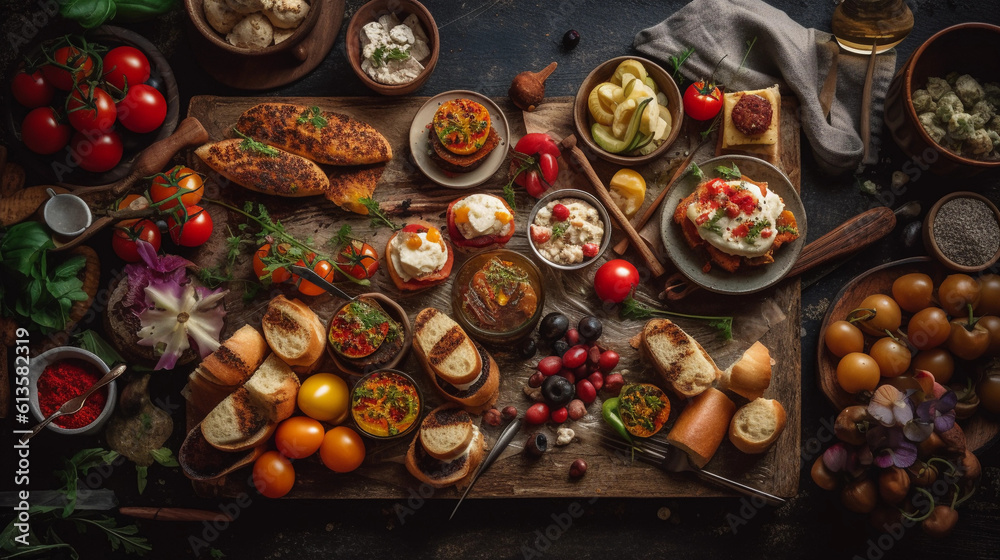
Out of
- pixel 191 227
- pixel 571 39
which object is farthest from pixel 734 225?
pixel 191 227

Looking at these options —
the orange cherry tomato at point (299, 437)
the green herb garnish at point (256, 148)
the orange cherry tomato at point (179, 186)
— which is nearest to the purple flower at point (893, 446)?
the orange cherry tomato at point (299, 437)

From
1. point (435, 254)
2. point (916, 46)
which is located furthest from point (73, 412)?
point (916, 46)

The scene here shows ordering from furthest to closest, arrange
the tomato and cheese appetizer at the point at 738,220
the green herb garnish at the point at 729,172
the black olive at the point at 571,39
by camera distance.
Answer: the black olive at the point at 571,39, the green herb garnish at the point at 729,172, the tomato and cheese appetizer at the point at 738,220

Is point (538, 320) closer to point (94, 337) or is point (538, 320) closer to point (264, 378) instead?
point (264, 378)

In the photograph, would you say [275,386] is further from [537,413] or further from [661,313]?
[661,313]

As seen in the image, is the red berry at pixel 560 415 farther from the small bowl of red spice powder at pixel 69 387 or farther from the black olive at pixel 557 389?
the small bowl of red spice powder at pixel 69 387

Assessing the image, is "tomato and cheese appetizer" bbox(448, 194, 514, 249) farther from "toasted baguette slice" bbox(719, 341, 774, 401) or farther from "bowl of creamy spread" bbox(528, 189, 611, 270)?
"toasted baguette slice" bbox(719, 341, 774, 401)

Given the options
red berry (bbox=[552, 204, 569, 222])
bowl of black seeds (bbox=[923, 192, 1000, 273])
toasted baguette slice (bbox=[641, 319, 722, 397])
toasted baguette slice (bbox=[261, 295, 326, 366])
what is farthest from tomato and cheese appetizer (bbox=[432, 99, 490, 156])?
bowl of black seeds (bbox=[923, 192, 1000, 273])
